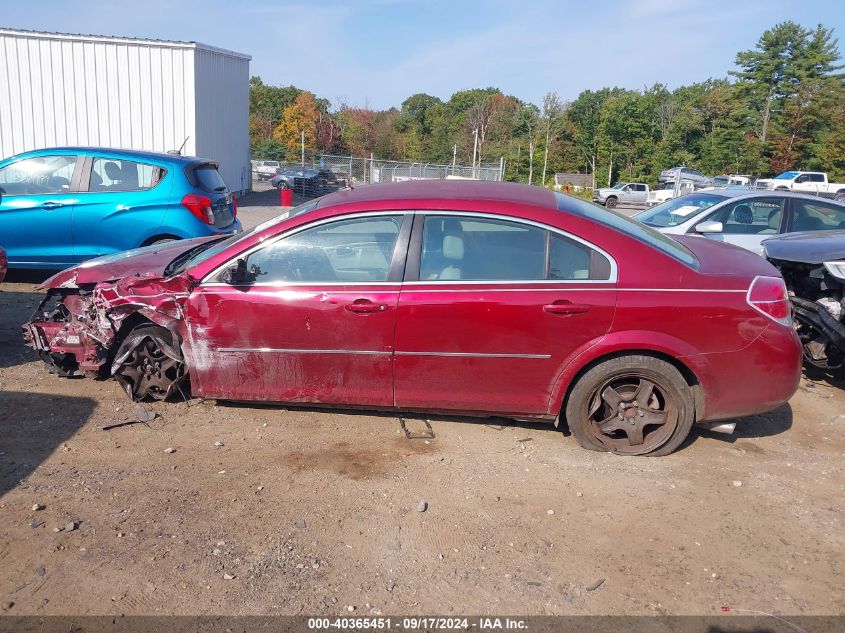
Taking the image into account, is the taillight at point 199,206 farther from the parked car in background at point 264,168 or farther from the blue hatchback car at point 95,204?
the parked car in background at point 264,168

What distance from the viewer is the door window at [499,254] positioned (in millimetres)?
4191

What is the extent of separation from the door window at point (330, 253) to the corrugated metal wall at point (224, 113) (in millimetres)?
15222

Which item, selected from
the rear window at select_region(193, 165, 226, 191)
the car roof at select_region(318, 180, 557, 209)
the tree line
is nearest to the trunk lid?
the car roof at select_region(318, 180, 557, 209)

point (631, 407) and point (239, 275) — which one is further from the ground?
point (239, 275)

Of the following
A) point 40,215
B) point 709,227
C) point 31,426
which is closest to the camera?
point 31,426

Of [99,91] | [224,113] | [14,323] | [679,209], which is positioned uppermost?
[99,91]

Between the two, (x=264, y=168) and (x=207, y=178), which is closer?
(x=207, y=178)

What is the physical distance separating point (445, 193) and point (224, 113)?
17.9m

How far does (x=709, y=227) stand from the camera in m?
7.87

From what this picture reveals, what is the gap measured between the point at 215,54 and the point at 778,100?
5223 centimetres

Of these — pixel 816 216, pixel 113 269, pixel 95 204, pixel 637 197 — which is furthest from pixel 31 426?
pixel 637 197

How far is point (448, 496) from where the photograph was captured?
383cm

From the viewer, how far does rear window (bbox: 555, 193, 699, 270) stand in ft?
14.3

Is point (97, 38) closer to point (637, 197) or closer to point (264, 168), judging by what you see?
point (264, 168)
